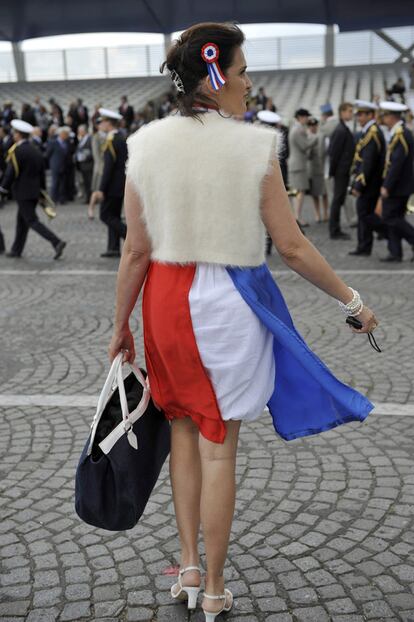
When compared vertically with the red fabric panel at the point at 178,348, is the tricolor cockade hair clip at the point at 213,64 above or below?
above

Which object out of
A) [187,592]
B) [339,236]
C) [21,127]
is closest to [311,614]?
[187,592]

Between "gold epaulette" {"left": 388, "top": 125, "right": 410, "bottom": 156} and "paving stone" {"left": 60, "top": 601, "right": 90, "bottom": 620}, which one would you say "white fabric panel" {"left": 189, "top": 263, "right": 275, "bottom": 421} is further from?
"gold epaulette" {"left": 388, "top": 125, "right": 410, "bottom": 156}

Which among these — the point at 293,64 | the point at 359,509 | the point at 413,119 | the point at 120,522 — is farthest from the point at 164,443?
the point at 293,64

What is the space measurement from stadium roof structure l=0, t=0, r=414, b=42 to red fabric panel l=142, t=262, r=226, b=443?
36562 millimetres

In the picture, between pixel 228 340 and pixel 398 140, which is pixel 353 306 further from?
pixel 398 140

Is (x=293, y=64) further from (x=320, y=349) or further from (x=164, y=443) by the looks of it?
(x=164, y=443)

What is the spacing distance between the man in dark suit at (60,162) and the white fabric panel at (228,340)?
15.3 m

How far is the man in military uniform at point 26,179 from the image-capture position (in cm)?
977

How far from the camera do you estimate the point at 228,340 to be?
2309 millimetres

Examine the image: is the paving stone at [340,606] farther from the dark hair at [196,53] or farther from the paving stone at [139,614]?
the dark hair at [196,53]

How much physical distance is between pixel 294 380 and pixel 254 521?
0.96 m

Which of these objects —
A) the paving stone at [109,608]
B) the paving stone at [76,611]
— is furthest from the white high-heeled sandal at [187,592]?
the paving stone at [76,611]

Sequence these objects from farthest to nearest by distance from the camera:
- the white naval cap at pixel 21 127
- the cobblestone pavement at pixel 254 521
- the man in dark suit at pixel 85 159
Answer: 1. the man in dark suit at pixel 85 159
2. the white naval cap at pixel 21 127
3. the cobblestone pavement at pixel 254 521

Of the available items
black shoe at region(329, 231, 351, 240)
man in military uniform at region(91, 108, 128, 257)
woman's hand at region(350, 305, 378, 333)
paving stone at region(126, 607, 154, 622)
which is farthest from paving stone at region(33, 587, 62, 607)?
black shoe at region(329, 231, 351, 240)
